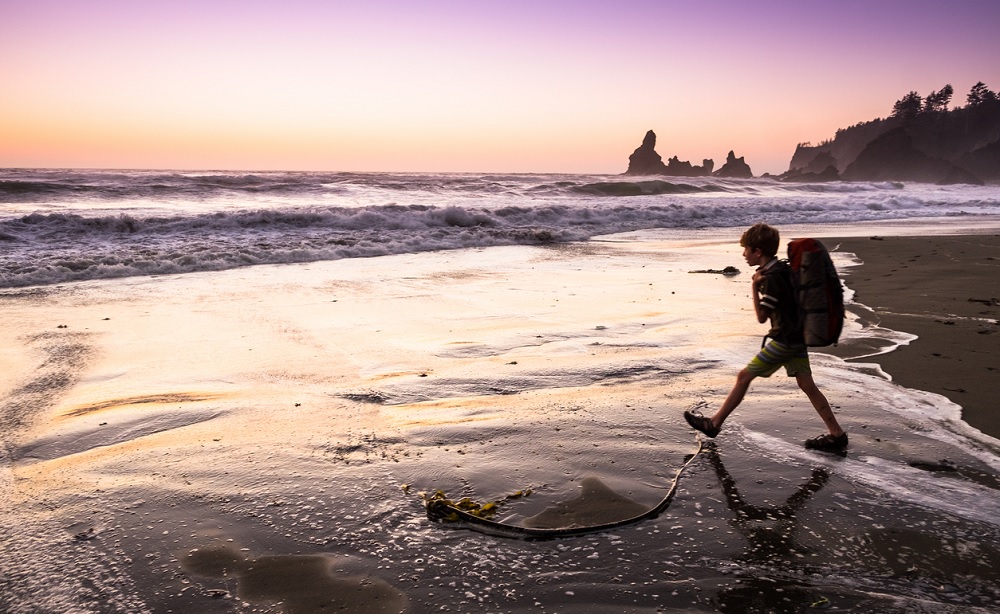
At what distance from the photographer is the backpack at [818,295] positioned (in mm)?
3676

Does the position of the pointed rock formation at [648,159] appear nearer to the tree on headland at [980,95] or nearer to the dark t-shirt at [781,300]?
the tree on headland at [980,95]

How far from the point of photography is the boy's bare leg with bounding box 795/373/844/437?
151 inches

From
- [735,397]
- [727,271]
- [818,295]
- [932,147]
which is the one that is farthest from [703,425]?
[932,147]

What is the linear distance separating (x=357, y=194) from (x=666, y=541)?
101 ft

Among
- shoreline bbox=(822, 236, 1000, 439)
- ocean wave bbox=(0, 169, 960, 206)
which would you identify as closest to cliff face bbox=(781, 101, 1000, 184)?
ocean wave bbox=(0, 169, 960, 206)

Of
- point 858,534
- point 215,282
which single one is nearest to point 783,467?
point 858,534

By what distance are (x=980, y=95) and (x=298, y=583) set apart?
575 ft

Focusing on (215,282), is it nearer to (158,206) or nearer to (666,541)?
(666,541)

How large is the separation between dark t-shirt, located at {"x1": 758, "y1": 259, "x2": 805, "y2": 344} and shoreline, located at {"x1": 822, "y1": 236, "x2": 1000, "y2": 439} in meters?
1.52

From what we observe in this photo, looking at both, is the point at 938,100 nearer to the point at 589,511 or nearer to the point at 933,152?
the point at 933,152

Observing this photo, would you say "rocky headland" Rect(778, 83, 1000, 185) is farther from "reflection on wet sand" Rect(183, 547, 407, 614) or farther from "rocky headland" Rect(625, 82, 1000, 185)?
"reflection on wet sand" Rect(183, 547, 407, 614)

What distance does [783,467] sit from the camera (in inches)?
142

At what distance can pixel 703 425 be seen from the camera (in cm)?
396

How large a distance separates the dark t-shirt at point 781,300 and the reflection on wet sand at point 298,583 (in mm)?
2773
